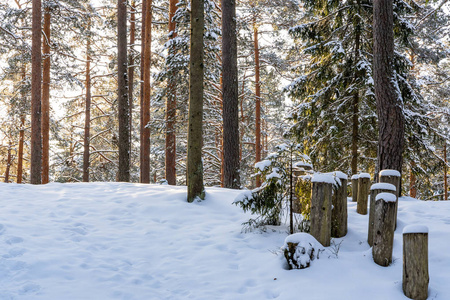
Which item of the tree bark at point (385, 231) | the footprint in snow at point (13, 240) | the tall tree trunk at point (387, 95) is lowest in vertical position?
the footprint in snow at point (13, 240)

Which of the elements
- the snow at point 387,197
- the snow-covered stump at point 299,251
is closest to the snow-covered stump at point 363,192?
the snow at point 387,197

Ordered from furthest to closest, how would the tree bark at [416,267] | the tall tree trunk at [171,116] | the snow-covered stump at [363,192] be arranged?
the tall tree trunk at [171,116]
the snow-covered stump at [363,192]
the tree bark at [416,267]

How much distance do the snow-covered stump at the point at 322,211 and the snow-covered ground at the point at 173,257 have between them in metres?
0.28

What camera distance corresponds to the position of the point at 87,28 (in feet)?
50.5

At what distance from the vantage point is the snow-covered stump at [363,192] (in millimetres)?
5957

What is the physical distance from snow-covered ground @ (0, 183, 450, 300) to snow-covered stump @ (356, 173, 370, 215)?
0.56 ft

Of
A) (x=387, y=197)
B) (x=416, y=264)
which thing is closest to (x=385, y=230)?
(x=387, y=197)

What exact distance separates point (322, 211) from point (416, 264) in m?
1.36

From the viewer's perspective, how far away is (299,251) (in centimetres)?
418

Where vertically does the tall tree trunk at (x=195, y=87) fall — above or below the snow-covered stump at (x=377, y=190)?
above

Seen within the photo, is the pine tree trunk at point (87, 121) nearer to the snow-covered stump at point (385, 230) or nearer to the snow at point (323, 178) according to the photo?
the snow at point (323, 178)

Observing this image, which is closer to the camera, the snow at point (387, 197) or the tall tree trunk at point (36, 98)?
the snow at point (387, 197)

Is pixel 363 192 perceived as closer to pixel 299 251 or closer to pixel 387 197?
pixel 387 197

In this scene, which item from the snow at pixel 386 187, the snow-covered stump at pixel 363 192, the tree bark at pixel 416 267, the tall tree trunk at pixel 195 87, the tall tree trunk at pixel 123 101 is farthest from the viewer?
the tall tree trunk at pixel 123 101
